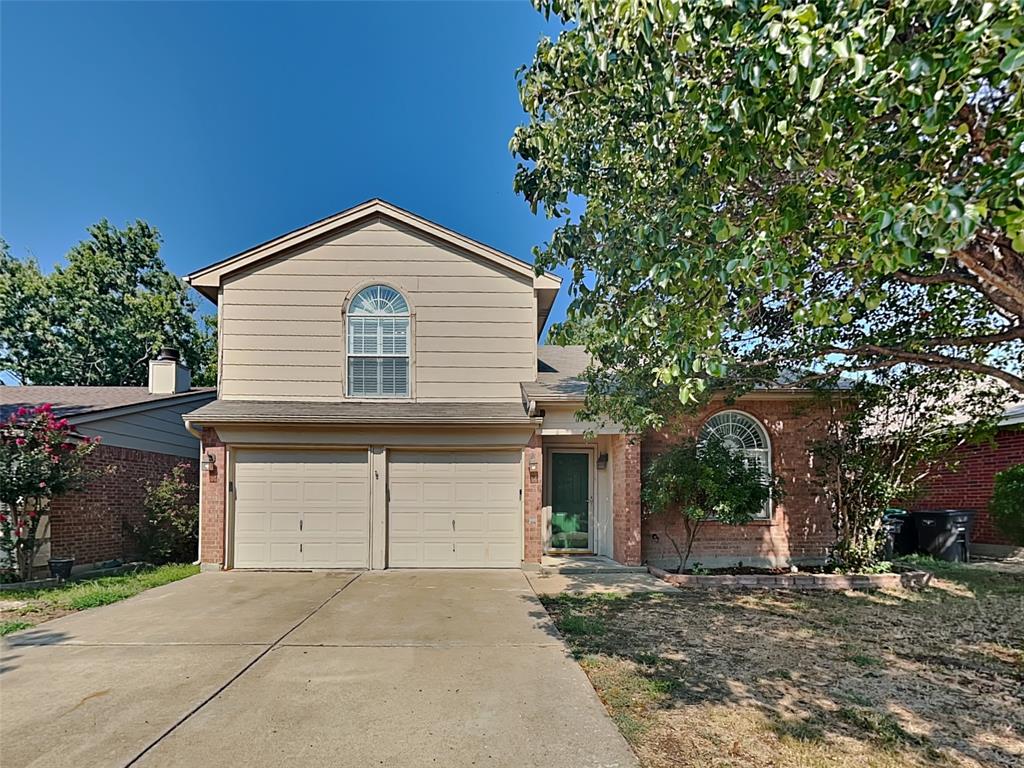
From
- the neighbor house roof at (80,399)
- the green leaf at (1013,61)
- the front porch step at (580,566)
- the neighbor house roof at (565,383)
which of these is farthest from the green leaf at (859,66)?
the neighbor house roof at (80,399)

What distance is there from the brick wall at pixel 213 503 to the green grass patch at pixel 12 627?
10.2ft

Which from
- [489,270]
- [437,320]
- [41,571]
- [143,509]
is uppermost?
[489,270]

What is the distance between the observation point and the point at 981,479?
11.7 metres

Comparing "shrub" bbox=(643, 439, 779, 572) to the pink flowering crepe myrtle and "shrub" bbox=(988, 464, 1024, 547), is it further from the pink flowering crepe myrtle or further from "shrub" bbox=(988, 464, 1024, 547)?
the pink flowering crepe myrtle

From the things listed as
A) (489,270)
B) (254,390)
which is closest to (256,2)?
(489,270)

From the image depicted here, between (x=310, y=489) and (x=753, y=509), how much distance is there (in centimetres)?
765

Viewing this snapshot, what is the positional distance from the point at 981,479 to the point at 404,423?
12298mm

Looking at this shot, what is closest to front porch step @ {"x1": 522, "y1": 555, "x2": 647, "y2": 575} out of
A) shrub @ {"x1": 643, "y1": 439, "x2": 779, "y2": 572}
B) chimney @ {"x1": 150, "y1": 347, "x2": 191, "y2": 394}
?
shrub @ {"x1": 643, "y1": 439, "x2": 779, "y2": 572}

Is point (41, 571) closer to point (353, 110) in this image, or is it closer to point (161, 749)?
point (161, 749)

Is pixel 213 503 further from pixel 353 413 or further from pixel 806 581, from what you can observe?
→ pixel 806 581

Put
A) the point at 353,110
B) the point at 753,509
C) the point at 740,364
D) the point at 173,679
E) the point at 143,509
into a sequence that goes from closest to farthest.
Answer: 1. the point at 173,679
2. the point at 740,364
3. the point at 753,509
4. the point at 143,509
5. the point at 353,110

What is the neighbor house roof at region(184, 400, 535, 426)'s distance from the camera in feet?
30.6

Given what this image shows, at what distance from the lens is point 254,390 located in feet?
33.0

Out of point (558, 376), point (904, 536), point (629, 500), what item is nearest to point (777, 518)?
point (629, 500)
